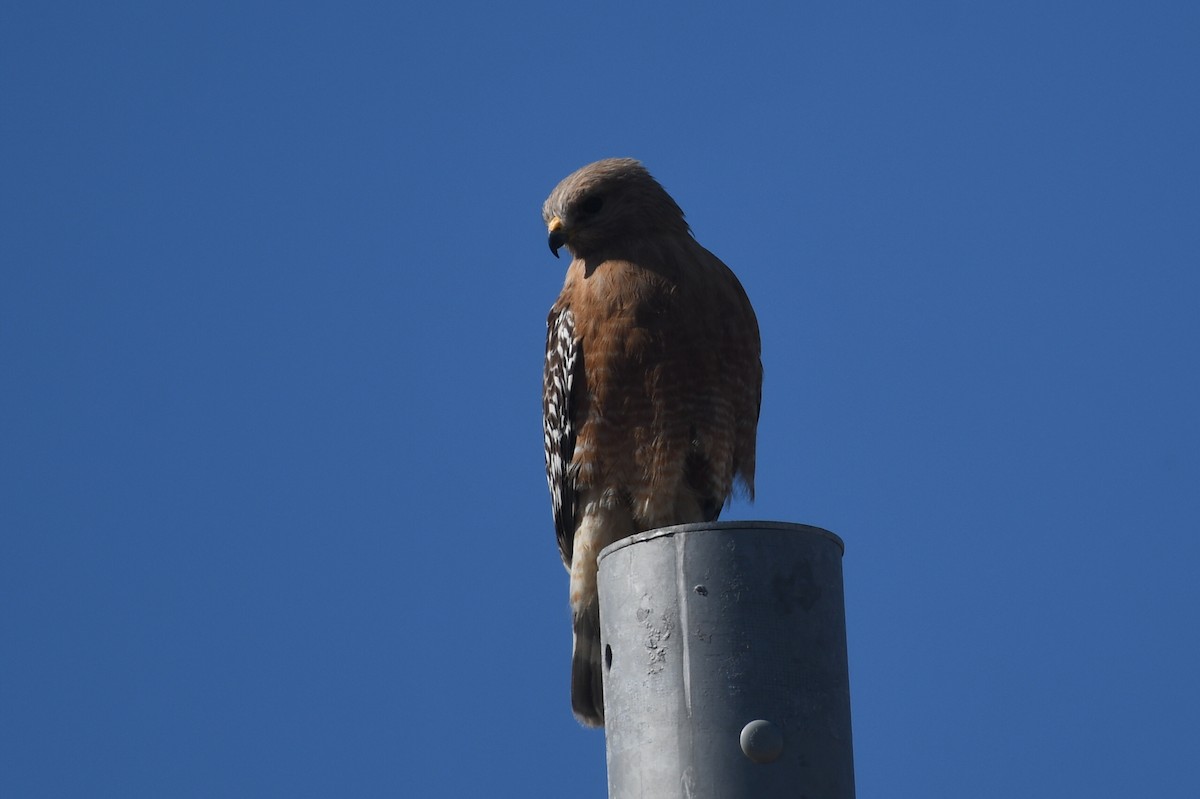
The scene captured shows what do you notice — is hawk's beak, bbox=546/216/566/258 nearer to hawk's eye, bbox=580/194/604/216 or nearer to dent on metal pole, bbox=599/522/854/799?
hawk's eye, bbox=580/194/604/216

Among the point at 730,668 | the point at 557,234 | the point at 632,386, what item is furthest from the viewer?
the point at 557,234

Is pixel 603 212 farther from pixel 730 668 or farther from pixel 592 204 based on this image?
pixel 730 668

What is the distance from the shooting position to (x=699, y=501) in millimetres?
7277

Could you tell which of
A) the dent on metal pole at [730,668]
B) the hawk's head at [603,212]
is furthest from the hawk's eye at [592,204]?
the dent on metal pole at [730,668]

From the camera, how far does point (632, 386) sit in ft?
23.0

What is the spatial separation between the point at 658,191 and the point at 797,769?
3.98 metres

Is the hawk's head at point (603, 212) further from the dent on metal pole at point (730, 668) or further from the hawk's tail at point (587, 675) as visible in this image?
the dent on metal pole at point (730, 668)

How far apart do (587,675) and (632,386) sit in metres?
1.26

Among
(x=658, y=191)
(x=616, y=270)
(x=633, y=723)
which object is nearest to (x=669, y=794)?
(x=633, y=723)

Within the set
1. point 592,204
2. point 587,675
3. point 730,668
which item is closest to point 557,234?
point 592,204

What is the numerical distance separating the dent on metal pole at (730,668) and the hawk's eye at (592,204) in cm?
331

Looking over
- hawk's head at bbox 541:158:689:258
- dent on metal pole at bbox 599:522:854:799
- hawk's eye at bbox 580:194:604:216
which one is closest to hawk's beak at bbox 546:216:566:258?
hawk's head at bbox 541:158:689:258

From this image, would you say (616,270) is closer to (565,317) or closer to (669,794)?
(565,317)

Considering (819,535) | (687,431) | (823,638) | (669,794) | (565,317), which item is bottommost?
(669,794)
